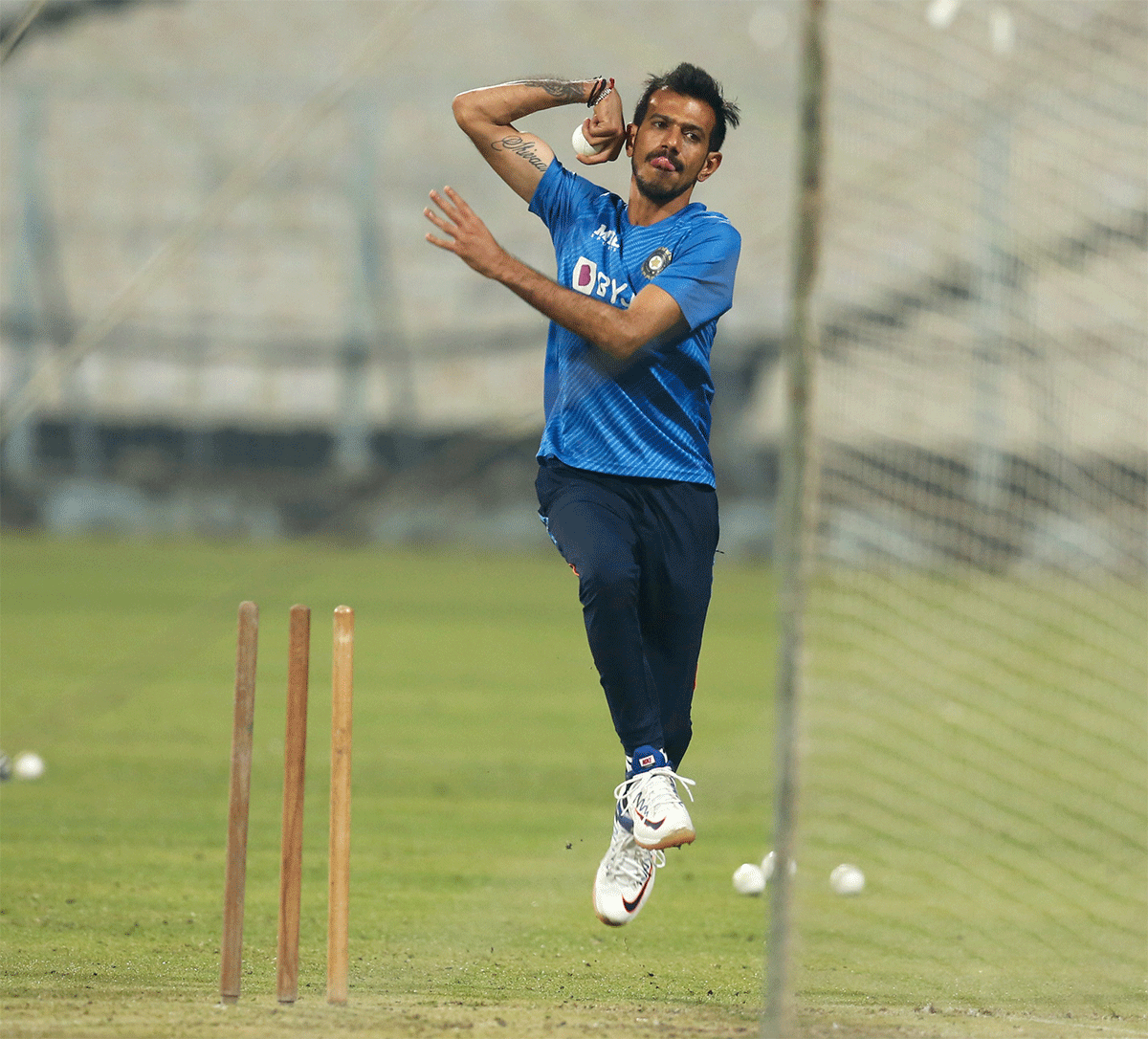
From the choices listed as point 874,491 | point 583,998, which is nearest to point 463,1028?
point 583,998

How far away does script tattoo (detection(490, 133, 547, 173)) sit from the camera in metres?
4.45

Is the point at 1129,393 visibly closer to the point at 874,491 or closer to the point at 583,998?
the point at 874,491

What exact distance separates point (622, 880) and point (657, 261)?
1.71m

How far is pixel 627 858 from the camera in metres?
4.56

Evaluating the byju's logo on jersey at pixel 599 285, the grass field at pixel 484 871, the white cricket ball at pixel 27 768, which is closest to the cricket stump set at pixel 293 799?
the grass field at pixel 484 871

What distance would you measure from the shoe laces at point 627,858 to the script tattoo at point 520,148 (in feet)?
6.12

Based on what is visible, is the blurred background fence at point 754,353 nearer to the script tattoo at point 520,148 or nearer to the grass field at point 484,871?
the grass field at point 484,871

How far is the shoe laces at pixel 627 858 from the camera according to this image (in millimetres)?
4531

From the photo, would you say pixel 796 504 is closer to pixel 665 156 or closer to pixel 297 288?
pixel 665 156

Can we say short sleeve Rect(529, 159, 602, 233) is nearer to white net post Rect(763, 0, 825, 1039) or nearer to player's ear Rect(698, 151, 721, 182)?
player's ear Rect(698, 151, 721, 182)

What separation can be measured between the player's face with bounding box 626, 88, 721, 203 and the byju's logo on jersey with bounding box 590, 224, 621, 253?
15 centimetres

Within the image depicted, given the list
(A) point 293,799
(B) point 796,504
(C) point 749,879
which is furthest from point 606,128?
(C) point 749,879

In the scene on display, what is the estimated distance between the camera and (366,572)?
1875 centimetres

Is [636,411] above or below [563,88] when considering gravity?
below
